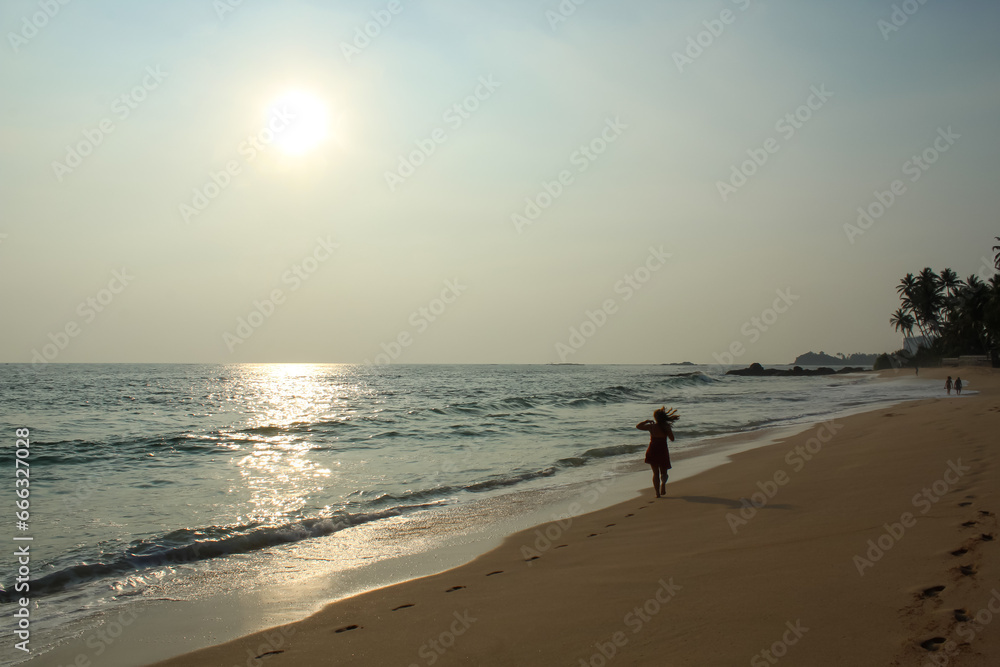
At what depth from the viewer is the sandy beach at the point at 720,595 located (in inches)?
143

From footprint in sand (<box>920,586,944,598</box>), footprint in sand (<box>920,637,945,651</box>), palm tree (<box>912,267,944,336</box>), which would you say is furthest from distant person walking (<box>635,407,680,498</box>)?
palm tree (<box>912,267,944,336</box>)

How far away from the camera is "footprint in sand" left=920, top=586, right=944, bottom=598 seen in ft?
13.1

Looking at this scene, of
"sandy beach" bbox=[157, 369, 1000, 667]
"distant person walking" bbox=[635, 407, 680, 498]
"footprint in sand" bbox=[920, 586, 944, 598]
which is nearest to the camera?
"sandy beach" bbox=[157, 369, 1000, 667]

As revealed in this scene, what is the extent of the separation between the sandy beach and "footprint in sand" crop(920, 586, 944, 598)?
2cm

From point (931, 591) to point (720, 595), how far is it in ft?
4.68

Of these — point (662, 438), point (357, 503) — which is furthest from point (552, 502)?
point (357, 503)

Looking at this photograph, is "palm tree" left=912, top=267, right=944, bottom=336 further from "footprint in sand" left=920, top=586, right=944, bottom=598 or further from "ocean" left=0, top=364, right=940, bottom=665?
"footprint in sand" left=920, top=586, right=944, bottom=598

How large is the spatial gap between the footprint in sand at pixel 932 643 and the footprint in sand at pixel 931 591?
2.40 feet

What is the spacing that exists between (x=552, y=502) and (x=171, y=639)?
22.4 feet

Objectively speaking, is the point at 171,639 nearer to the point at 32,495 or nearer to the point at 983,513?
the point at 983,513

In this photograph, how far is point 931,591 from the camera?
160 inches

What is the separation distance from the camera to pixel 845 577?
4605 millimetres

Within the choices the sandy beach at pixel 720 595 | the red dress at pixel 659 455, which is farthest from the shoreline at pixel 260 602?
the red dress at pixel 659 455

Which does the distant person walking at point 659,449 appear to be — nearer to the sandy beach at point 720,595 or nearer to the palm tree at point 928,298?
the sandy beach at point 720,595
